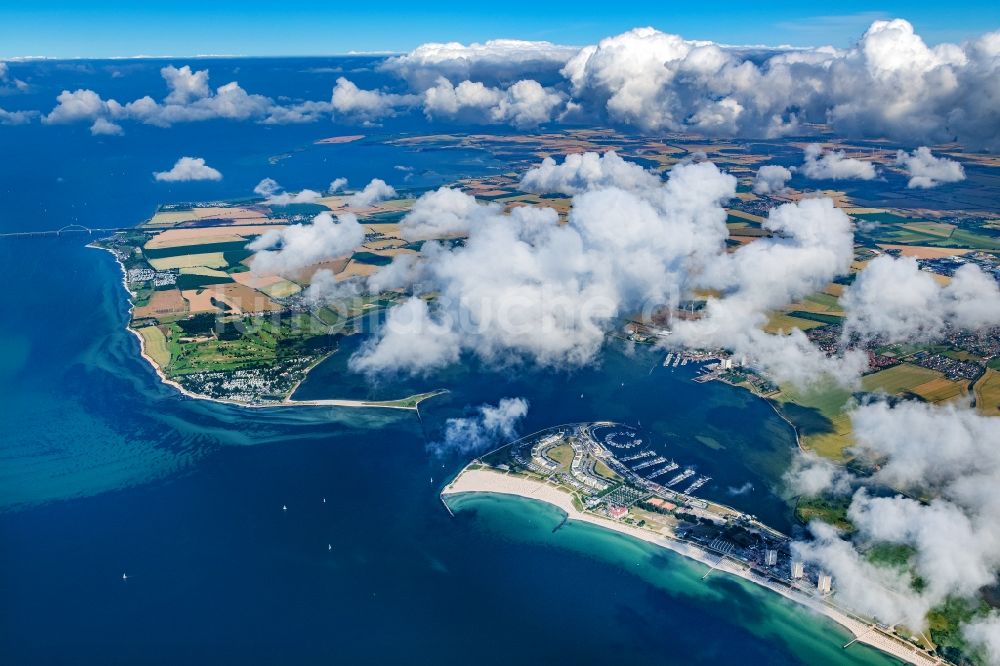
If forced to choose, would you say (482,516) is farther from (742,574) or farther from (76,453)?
A: (76,453)

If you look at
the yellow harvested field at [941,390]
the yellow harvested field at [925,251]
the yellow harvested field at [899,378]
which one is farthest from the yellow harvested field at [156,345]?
the yellow harvested field at [925,251]

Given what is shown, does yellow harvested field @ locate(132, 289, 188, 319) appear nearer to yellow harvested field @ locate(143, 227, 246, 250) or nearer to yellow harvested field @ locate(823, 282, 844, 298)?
yellow harvested field @ locate(143, 227, 246, 250)

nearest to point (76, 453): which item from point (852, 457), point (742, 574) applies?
point (742, 574)

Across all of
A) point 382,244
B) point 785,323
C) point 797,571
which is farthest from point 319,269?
point 797,571

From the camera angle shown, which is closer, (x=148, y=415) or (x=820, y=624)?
(x=820, y=624)

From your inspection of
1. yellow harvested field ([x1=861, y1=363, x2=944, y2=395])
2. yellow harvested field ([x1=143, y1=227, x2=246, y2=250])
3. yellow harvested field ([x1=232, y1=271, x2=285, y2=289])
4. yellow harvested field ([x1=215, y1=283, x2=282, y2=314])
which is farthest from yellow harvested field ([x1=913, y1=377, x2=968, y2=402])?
yellow harvested field ([x1=143, y1=227, x2=246, y2=250])
